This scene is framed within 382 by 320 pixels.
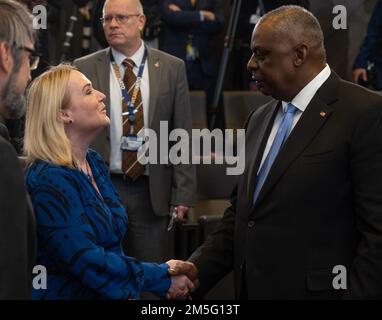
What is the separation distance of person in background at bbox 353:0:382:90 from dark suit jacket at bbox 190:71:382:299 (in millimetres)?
3417

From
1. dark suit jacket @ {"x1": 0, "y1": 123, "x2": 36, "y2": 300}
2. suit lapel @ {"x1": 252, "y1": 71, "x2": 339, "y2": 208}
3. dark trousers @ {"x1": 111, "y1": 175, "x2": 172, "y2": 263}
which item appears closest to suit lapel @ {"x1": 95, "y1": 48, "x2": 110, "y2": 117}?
dark trousers @ {"x1": 111, "y1": 175, "x2": 172, "y2": 263}

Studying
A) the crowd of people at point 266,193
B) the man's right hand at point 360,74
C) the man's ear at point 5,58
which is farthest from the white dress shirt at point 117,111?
the man's ear at point 5,58

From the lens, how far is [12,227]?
7.23 ft

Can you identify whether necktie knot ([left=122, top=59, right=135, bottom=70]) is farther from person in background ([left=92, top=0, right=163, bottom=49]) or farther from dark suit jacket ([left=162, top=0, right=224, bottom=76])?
dark suit jacket ([left=162, top=0, right=224, bottom=76])

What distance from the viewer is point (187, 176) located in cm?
509

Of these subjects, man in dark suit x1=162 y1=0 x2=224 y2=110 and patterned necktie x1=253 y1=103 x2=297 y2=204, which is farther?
man in dark suit x1=162 y1=0 x2=224 y2=110

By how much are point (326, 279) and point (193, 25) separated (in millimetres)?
4468

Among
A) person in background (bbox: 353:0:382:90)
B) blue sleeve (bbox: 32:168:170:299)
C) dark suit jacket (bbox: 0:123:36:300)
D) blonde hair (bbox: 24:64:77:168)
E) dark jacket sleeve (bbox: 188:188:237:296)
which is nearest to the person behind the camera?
dark suit jacket (bbox: 0:123:36:300)

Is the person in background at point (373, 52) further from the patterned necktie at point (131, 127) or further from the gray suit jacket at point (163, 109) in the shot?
the patterned necktie at point (131, 127)

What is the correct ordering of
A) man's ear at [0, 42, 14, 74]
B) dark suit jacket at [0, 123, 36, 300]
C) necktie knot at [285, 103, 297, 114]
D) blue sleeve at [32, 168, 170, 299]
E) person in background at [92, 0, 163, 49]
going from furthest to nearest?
person in background at [92, 0, 163, 49] → necktie knot at [285, 103, 297, 114] → blue sleeve at [32, 168, 170, 299] → man's ear at [0, 42, 14, 74] → dark suit jacket at [0, 123, 36, 300]

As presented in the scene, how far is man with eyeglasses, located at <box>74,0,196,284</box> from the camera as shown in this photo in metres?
4.89

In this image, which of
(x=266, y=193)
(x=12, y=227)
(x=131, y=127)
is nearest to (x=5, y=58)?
(x=12, y=227)
